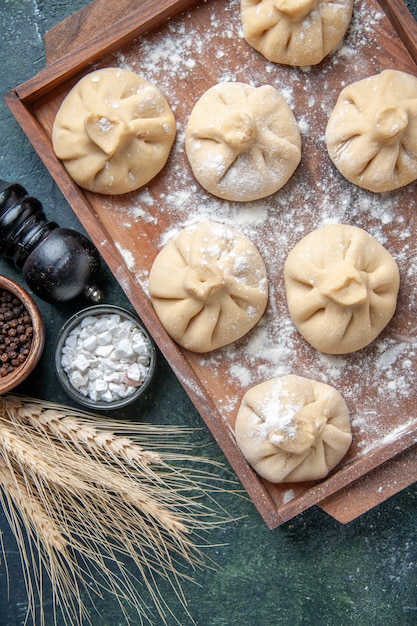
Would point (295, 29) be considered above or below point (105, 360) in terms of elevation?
above

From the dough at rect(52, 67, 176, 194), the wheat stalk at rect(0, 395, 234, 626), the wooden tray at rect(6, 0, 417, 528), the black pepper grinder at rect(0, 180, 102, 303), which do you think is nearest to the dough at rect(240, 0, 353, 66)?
the wooden tray at rect(6, 0, 417, 528)

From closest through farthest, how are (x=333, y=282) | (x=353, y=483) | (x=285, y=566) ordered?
(x=333, y=282)
(x=353, y=483)
(x=285, y=566)

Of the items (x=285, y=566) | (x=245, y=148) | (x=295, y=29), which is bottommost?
(x=285, y=566)

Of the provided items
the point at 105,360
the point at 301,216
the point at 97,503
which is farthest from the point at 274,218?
the point at 97,503

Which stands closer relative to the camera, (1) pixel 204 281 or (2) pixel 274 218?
(1) pixel 204 281

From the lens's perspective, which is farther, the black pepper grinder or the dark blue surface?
the dark blue surface

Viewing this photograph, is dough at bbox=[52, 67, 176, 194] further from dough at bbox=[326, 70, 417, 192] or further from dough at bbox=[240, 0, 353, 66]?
dough at bbox=[326, 70, 417, 192]

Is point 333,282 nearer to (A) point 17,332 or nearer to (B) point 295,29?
(B) point 295,29

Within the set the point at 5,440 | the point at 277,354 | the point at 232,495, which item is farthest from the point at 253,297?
the point at 5,440
